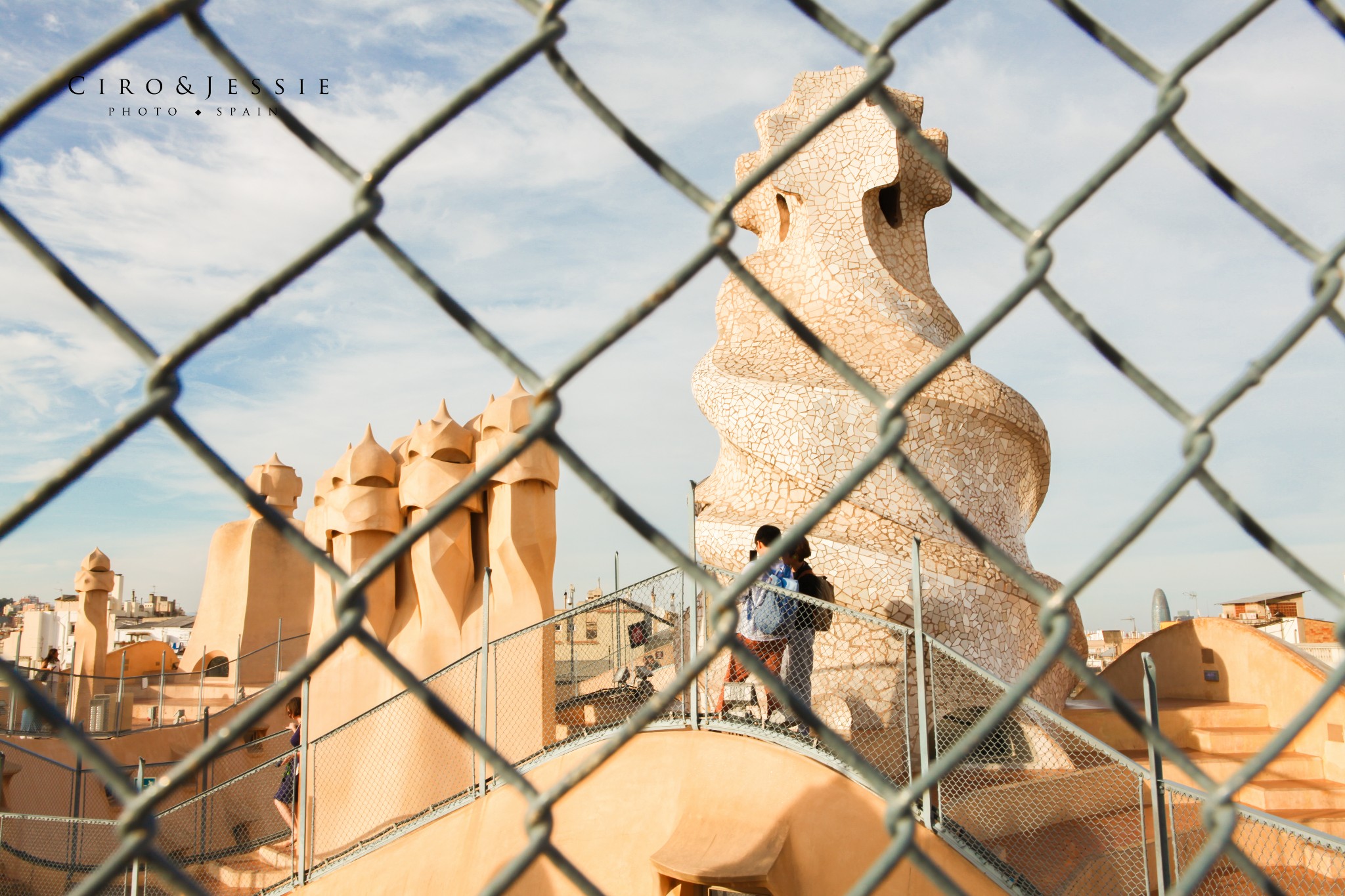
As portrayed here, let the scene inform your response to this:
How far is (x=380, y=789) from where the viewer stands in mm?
8711

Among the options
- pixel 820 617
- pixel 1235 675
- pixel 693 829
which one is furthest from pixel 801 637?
pixel 1235 675

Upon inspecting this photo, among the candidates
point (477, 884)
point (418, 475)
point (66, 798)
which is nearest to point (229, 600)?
point (66, 798)

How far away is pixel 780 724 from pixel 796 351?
8.87ft

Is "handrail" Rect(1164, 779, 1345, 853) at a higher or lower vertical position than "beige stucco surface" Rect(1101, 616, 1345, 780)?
lower

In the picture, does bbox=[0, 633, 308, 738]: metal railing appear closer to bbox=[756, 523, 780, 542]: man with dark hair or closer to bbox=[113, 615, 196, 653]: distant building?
bbox=[756, 523, 780, 542]: man with dark hair

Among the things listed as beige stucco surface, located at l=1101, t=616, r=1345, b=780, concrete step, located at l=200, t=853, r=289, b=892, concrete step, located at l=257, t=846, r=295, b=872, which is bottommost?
concrete step, located at l=200, t=853, r=289, b=892

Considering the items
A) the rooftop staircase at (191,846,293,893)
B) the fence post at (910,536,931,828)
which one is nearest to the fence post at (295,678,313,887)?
the rooftop staircase at (191,846,293,893)

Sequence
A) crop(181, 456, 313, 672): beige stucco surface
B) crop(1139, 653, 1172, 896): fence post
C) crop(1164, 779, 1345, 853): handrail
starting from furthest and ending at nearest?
crop(181, 456, 313, 672): beige stucco surface, crop(1139, 653, 1172, 896): fence post, crop(1164, 779, 1345, 853): handrail

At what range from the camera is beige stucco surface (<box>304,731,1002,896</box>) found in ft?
15.9

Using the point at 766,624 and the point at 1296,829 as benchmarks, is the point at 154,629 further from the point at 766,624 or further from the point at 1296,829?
the point at 1296,829

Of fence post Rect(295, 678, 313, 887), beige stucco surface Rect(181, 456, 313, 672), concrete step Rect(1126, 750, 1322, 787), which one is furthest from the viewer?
beige stucco surface Rect(181, 456, 313, 672)

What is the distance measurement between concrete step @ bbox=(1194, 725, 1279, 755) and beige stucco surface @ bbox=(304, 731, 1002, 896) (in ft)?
9.51

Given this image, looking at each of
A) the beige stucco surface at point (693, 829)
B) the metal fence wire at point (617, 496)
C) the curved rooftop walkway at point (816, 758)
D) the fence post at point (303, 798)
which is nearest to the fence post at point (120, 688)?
the curved rooftop walkway at point (816, 758)

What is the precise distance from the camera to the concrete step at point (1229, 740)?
22.1 feet
